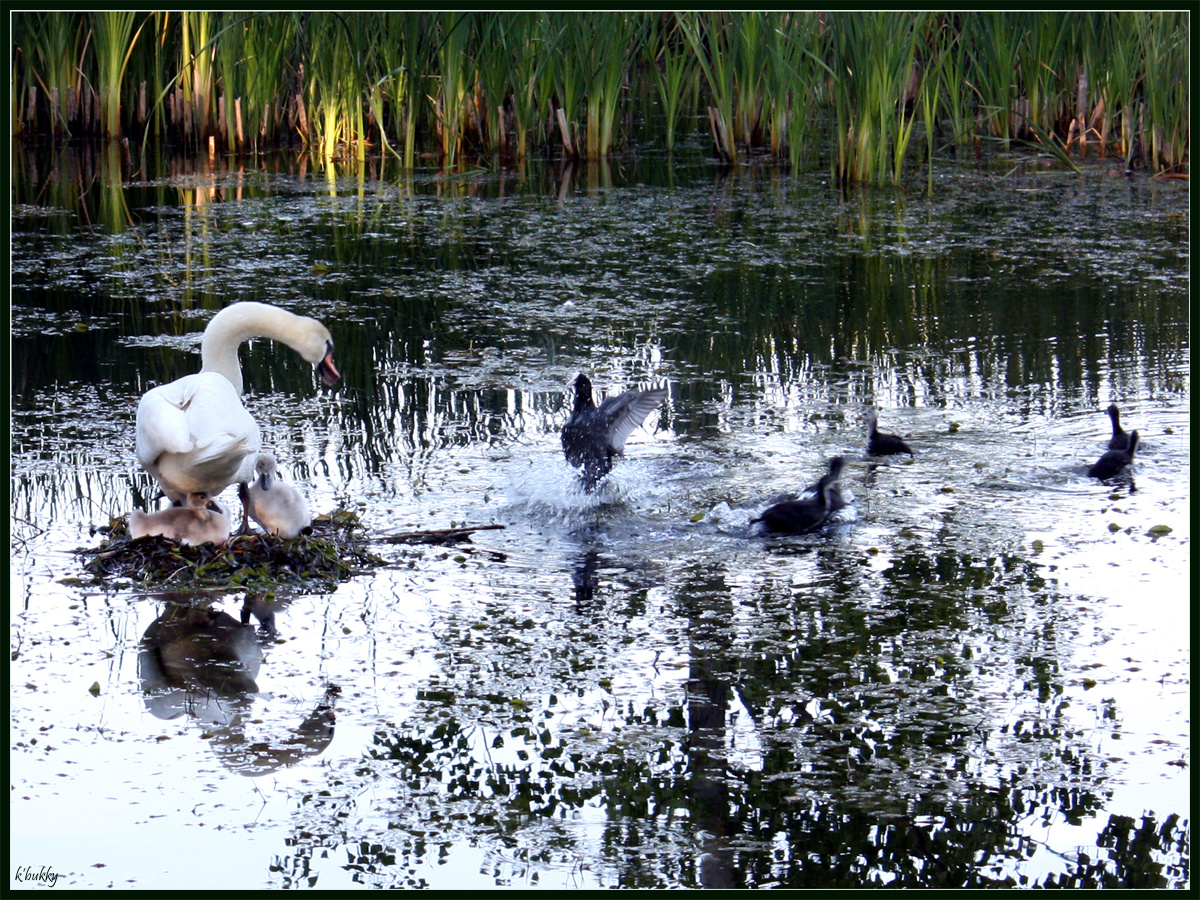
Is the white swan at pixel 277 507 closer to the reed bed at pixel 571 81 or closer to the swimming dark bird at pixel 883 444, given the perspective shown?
the swimming dark bird at pixel 883 444

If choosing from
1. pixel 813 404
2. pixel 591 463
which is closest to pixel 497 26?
pixel 813 404

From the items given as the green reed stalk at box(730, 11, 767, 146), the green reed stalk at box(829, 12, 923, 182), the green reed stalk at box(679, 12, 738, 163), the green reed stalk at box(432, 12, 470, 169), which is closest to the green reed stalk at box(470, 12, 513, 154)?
the green reed stalk at box(432, 12, 470, 169)

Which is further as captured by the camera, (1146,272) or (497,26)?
(497,26)

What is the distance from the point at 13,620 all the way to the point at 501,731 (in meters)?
1.92

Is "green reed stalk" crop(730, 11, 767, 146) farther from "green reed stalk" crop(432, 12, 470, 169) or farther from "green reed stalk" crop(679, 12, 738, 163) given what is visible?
"green reed stalk" crop(432, 12, 470, 169)

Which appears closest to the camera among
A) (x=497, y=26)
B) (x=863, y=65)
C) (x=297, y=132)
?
(x=863, y=65)

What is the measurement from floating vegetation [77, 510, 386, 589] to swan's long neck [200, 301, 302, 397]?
0.96 meters

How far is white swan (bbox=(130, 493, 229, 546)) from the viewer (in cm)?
538

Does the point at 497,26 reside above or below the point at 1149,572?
above

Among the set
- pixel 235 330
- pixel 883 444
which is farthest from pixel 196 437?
pixel 883 444

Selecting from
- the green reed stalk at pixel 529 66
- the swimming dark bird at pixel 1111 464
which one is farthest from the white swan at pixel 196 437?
the green reed stalk at pixel 529 66

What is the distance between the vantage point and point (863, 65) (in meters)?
12.8

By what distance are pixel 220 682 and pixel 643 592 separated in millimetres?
1592

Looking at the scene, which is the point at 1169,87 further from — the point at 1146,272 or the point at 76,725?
the point at 76,725
